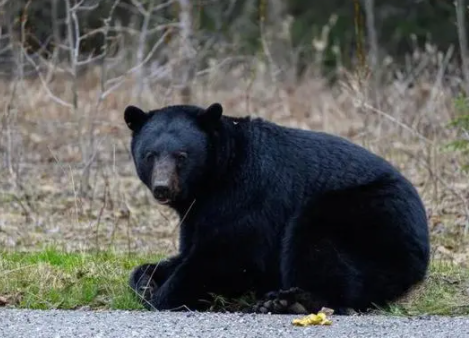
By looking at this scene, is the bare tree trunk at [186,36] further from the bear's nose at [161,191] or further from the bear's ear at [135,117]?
the bear's nose at [161,191]

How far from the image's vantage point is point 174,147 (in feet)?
23.3

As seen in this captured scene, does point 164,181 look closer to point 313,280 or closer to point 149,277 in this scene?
point 149,277

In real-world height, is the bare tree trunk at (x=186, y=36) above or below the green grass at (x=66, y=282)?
above

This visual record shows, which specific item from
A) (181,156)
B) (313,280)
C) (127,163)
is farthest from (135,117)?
(127,163)

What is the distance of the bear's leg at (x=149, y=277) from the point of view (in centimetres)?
714

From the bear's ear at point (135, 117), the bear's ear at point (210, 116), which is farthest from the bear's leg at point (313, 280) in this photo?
the bear's ear at point (135, 117)

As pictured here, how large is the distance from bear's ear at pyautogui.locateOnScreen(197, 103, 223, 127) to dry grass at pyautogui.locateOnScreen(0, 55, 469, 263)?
1.19 meters

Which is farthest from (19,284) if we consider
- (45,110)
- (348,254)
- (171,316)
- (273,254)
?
(45,110)

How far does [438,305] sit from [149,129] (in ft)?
7.58

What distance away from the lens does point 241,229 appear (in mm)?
6926

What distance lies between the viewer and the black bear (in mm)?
6879

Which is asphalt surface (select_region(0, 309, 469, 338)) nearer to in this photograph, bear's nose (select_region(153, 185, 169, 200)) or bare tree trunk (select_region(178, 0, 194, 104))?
bear's nose (select_region(153, 185, 169, 200))

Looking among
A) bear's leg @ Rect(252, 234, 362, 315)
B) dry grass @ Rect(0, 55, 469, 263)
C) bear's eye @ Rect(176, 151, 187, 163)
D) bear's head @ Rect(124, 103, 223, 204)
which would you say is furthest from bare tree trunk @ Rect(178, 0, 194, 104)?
bear's leg @ Rect(252, 234, 362, 315)

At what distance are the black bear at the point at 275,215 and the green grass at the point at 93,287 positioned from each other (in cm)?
13
